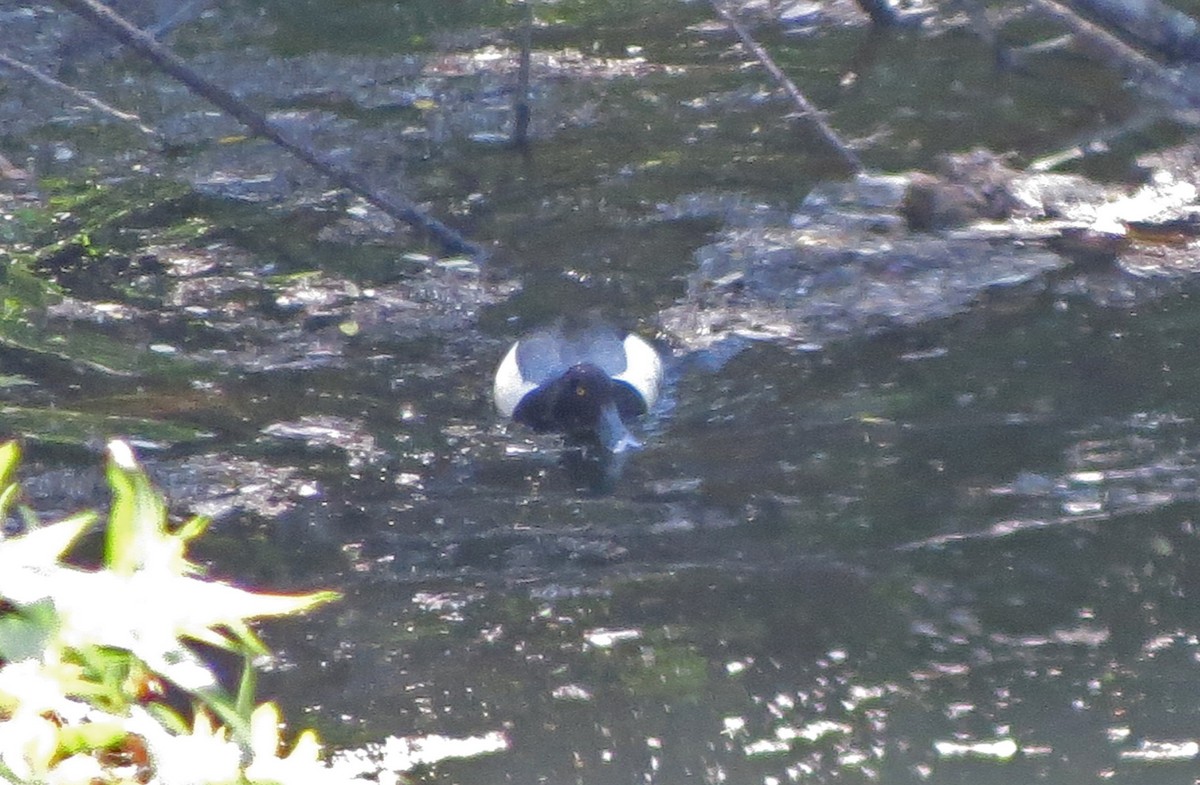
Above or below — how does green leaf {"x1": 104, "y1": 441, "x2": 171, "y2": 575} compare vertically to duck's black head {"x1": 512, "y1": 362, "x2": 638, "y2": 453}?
below

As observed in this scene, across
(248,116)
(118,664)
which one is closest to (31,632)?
(118,664)

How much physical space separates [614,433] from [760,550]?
0.80 m

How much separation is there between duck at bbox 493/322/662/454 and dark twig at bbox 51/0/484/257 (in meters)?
1.00

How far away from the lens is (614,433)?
15.8 ft

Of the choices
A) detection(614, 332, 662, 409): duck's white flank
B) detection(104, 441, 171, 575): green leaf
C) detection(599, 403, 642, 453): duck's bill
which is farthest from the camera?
Answer: detection(614, 332, 662, 409): duck's white flank

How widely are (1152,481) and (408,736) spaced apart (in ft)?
7.20

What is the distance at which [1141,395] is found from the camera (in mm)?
4828

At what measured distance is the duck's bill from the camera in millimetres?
4789

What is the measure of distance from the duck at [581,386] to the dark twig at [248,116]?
1.00 m

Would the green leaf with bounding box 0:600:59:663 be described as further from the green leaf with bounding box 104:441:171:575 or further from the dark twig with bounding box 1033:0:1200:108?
the dark twig with bounding box 1033:0:1200:108

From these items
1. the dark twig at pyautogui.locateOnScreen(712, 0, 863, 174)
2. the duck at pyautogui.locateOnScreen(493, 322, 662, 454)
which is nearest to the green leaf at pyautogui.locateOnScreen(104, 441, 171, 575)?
the duck at pyautogui.locateOnScreen(493, 322, 662, 454)

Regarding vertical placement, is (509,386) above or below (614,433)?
above

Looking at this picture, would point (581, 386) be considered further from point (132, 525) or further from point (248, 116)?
point (132, 525)

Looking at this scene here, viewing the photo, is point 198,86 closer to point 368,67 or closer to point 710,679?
point 710,679
